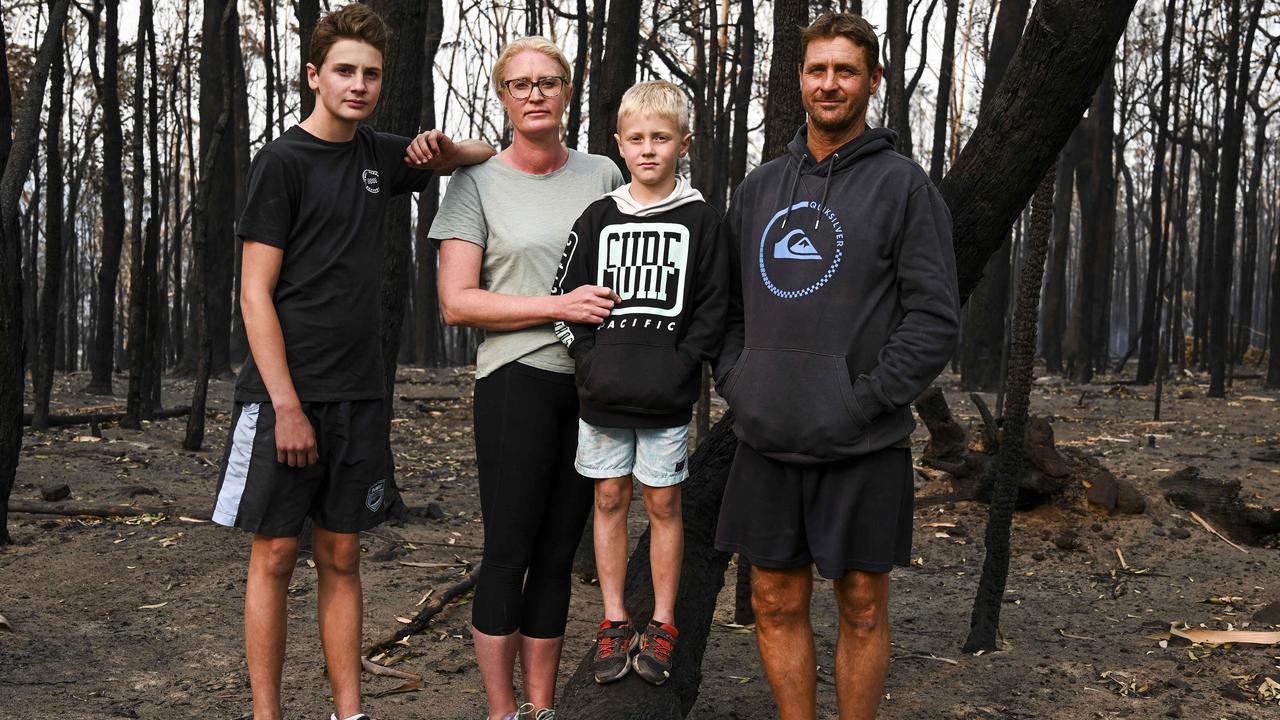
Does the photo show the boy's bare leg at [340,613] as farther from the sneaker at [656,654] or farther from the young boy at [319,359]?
the sneaker at [656,654]

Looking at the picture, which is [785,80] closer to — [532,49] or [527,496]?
[532,49]

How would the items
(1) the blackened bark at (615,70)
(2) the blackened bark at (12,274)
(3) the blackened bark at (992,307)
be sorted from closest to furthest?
(2) the blackened bark at (12,274) < (1) the blackened bark at (615,70) < (3) the blackened bark at (992,307)

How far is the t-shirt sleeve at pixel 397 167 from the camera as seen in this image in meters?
3.32

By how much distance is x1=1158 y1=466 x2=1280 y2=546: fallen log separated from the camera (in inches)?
254

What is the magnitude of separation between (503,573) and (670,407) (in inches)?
29.5

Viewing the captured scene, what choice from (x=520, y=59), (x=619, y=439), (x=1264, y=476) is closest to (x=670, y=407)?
(x=619, y=439)

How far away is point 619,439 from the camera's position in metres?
3.02

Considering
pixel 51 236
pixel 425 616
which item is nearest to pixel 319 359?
pixel 425 616

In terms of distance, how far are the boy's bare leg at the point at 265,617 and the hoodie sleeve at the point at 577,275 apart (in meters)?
1.05

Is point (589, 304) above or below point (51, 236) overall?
below

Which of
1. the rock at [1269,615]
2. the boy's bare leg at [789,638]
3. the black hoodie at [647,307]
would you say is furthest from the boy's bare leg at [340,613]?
the rock at [1269,615]

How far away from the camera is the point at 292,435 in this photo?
2.99 m

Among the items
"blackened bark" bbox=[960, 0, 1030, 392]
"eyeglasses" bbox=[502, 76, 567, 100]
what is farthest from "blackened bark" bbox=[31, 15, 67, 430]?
"blackened bark" bbox=[960, 0, 1030, 392]

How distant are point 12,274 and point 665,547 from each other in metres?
4.30
